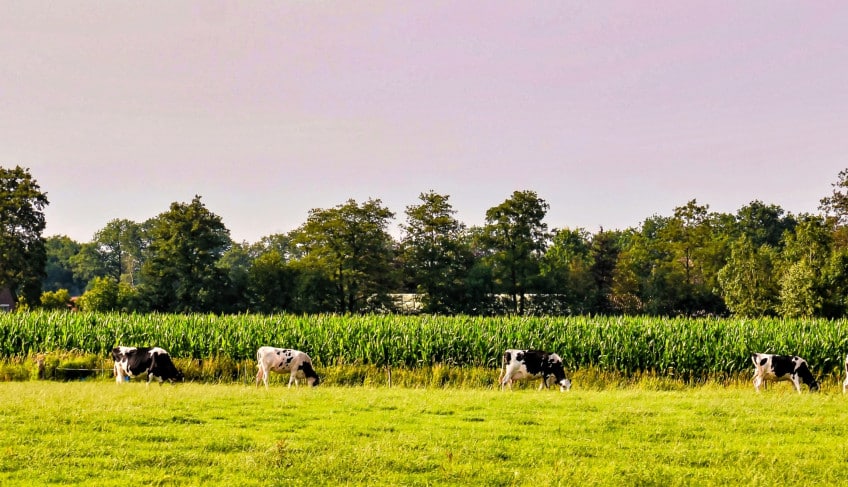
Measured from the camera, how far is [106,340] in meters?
29.5

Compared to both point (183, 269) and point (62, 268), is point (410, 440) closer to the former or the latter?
point (183, 269)

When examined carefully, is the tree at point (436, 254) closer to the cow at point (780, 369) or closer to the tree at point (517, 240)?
the tree at point (517, 240)

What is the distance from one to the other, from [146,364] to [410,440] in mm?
13071

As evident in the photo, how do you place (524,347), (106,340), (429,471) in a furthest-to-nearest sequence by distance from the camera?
1. (106,340)
2. (524,347)
3. (429,471)

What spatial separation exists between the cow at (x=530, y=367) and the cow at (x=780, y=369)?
5264mm

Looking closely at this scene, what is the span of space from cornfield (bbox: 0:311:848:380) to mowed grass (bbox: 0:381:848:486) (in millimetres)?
8387

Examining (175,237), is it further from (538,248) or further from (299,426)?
(299,426)

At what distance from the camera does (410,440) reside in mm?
12086

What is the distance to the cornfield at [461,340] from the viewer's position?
2550 cm

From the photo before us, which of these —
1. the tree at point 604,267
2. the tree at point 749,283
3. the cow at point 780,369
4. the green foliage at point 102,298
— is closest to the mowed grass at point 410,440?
the cow at point 780,369

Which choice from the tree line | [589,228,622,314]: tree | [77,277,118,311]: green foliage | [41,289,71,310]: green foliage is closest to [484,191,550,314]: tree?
the tree line

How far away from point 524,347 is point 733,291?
44.5m

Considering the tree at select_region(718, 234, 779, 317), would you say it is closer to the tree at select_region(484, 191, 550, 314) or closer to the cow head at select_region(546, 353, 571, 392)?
the tree at select_region(484, 191, 550, 314)

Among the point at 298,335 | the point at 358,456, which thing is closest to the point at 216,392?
the point at 358,456
